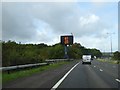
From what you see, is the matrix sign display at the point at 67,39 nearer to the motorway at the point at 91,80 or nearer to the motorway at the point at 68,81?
the motorway at the point at 91,80

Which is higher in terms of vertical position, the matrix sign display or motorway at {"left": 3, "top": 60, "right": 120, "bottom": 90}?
the matrix sign display

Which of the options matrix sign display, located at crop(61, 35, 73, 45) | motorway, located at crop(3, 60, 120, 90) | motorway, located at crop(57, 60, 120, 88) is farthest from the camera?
matrix sign display, located at crop(61, 35, 73, 45)

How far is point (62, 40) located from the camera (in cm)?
9775

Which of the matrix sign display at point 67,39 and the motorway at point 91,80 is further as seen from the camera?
the matrix sign display at point 67,39

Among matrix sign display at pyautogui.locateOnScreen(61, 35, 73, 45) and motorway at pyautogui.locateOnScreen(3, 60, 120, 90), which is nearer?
motorway at pyautogui.locateOnScreen(3, 60, 120, 90)

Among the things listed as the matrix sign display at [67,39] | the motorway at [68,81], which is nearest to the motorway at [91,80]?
the motorway at [68,81]

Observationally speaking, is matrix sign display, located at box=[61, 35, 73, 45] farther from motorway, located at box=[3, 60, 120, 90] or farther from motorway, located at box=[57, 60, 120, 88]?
motorway, located at box=[3, 60, 120, 90]

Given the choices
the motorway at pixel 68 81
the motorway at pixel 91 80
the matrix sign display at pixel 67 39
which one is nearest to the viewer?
the motorway at pixel 68 81

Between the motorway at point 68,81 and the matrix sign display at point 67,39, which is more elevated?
the matrix sign display at point 67,39

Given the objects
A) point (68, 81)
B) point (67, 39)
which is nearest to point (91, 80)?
point (68, 81)

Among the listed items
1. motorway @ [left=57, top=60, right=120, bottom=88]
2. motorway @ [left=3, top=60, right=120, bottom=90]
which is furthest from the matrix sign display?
motorway @ [left=3, top=60, right=120, bottom=90]

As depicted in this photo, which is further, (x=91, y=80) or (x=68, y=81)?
(x=91, y=80)

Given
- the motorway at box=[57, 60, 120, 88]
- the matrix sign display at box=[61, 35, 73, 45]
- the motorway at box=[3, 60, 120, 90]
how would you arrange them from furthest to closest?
the matrix sign display at box=[61, 35, 73, 45], the motorway at box=[57, 60, 120, 88], the motorway at box=[3, 60, 120, 90]

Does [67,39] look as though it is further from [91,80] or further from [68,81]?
[68,81]
